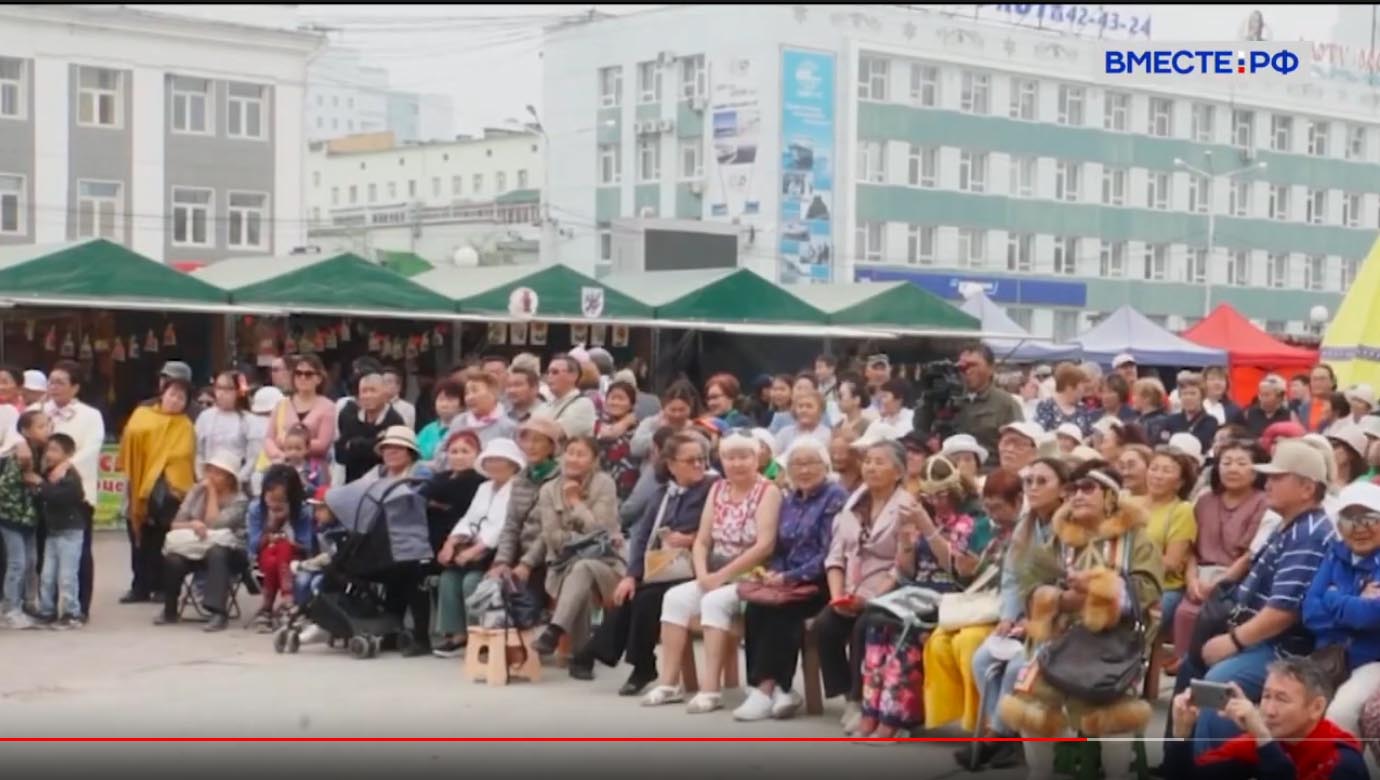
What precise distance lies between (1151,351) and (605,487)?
19509mm

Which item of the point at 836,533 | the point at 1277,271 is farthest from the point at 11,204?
the point at 1277,271

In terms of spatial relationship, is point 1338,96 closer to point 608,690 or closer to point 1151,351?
point 1151,351

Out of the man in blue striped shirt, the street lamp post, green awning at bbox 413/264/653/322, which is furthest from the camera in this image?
the street lamp post

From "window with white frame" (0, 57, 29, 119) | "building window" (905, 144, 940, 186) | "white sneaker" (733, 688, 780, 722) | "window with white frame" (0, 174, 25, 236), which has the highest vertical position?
"building window" (905, 144, 940, 186)

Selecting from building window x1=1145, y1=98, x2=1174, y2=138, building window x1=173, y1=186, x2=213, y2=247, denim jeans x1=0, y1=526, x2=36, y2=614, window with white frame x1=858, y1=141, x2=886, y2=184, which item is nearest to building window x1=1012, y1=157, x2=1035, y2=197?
building window x1=1145, y1=98, x2=1174, y2=138

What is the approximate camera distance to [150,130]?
43.1 meters

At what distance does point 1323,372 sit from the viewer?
13.5 m

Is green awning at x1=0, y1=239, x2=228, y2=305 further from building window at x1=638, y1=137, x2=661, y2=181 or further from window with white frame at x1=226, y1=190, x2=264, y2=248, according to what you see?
building window at x1=638, y1=137, x2=661, y2=181

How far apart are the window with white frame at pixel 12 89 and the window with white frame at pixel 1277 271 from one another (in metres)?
41.6

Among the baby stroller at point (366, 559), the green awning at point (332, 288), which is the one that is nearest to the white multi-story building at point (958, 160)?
the green awning at point (332, 288)

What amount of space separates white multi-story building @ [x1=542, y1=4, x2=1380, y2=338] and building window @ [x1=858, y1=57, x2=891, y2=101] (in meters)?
0.07

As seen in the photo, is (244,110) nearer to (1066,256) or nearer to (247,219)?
(247,219)

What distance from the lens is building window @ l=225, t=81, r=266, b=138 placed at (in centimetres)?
4378

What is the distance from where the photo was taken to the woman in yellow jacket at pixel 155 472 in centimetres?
1297
